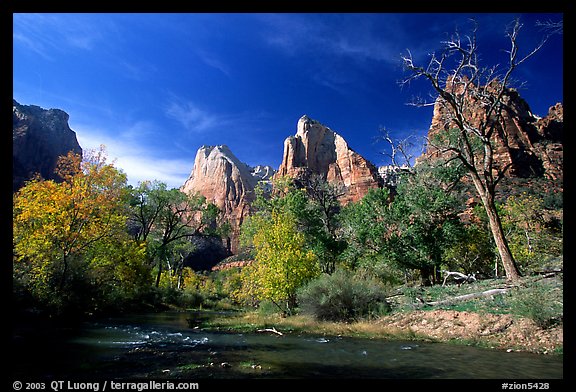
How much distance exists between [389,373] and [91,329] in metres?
13.6

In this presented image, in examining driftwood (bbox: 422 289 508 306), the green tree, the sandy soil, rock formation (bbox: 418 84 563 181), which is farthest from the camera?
rock formation (bbox: 418 84 563 181)

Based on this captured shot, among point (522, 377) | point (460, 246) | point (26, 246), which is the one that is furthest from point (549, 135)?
point (26, 246)

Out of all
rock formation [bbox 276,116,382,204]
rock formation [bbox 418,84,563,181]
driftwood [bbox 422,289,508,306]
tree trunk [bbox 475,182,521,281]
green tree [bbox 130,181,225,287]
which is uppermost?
rock formation [bbox 276,116,382,204]

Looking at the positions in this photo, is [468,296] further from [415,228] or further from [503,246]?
[415,228]

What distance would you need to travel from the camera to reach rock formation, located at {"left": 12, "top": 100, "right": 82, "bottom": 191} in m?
80.5

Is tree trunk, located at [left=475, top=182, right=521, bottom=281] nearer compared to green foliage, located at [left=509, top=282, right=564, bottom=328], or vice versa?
green foliage, located at [left=509, top=282, right=564, bottom=328]

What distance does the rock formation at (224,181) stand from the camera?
139188mm

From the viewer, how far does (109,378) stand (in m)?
6.74

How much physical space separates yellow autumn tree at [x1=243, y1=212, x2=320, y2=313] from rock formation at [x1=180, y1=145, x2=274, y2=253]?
111454 millimetres

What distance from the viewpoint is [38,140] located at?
284 feet

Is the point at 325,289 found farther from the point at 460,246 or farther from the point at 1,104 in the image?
the point at 460,246

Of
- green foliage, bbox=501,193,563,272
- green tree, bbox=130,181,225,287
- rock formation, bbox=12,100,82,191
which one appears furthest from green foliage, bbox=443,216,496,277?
rock formation, bbox=12,100,82,191

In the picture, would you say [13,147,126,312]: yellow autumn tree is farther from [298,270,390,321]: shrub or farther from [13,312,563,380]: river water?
[298,270,390,321]: shrub

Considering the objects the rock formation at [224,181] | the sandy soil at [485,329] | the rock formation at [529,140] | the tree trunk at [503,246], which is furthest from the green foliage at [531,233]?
the rock formation at [224,181]
